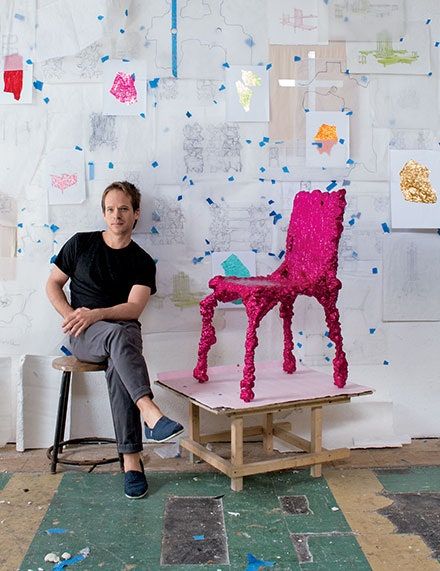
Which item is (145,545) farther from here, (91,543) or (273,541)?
(273,541)

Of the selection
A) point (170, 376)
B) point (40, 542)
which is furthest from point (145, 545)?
point (170, 376)

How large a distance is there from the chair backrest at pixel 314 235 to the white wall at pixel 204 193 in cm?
20

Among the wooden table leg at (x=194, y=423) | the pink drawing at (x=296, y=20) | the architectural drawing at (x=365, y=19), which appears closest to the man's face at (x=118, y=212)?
the wooden table leg at (x=194, y=423)

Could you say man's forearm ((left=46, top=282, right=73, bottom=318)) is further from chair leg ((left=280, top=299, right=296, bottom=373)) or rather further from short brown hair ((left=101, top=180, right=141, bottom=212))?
chair leg ((left=280, top=299, right=296, bottom=373))

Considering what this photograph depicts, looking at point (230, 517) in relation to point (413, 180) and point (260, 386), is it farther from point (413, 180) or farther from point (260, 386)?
point (413, 180)

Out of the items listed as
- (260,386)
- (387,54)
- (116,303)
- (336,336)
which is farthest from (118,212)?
(387,54)

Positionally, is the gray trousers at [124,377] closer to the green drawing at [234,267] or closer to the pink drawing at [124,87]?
the green drawing at [234,267]

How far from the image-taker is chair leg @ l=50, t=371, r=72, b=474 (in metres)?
2.78

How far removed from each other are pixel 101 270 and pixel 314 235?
86cm

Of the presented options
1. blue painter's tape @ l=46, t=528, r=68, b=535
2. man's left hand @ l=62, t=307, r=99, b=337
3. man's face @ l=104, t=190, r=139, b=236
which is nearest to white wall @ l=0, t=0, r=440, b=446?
man's face @ l=104, t=190, r=139, b=236

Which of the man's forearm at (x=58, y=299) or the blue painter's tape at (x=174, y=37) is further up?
the blue painter's tape at (x=174, y=37)

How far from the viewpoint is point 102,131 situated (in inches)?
121

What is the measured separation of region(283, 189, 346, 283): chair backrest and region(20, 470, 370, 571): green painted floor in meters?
0.79

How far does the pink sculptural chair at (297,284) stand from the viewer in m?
2.61
